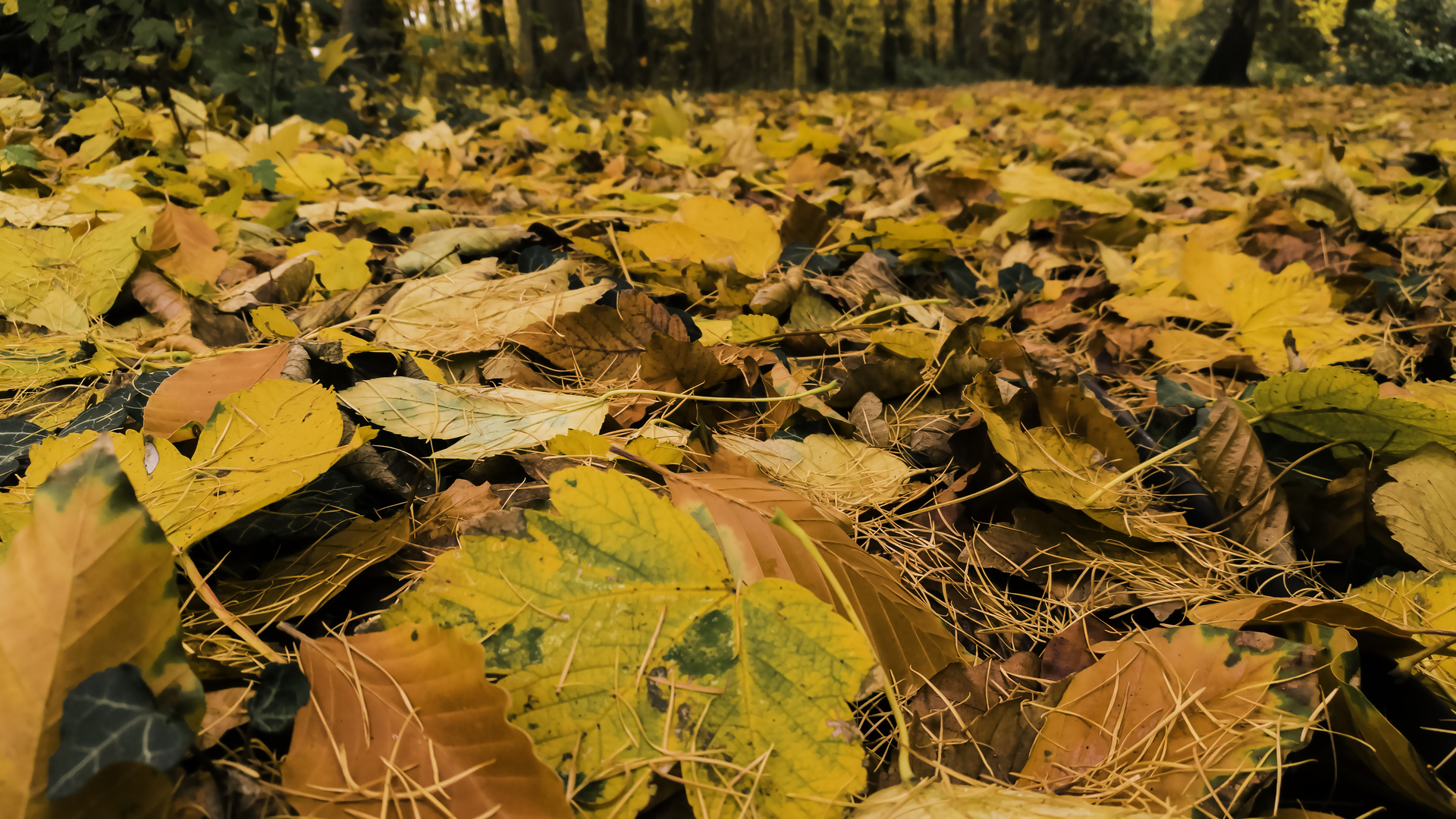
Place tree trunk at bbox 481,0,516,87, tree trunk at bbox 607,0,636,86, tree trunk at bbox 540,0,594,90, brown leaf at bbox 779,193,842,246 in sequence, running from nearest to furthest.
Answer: brown leaf at bbox 779,193,842,246 < tree trunk at bbox 481,0,516,87 < tree trunk at bbox 540,0,594,90 < tree trunk at bbox 607,0,636,86

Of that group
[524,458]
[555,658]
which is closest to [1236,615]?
[555,658]

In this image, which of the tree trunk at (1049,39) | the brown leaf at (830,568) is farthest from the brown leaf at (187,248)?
the tree trunk at (1049,39)

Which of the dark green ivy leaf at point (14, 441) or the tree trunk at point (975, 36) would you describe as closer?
the dark green ivy leaf at point (14, 441)

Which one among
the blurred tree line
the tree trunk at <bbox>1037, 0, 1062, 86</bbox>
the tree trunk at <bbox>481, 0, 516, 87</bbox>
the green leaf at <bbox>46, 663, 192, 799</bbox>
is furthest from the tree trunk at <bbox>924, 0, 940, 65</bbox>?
the green leaf at <bbox>46, 663, 192, 799</bbox>

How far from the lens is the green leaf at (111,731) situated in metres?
0.35

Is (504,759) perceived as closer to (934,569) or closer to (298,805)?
(298,805)

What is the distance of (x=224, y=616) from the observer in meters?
0.53

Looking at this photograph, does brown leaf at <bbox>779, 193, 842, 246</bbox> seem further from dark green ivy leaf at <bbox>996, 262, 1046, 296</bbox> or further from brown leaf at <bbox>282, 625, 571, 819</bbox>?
brown leaf at <bbox>282, 625, 571, 819</bbox>

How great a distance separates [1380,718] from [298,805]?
0.72 metres

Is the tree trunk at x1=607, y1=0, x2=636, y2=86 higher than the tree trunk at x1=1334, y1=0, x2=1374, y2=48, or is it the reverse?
the tree trunk at x1=1334, y1=0, x2=1374, y2=48

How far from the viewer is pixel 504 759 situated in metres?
0.44

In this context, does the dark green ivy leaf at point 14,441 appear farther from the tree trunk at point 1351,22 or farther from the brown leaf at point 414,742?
the tree trunk at point 1351,22

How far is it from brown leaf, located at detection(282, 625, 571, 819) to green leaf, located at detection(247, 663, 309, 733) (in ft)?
0.03

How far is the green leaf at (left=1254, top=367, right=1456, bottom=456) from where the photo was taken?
756mm
